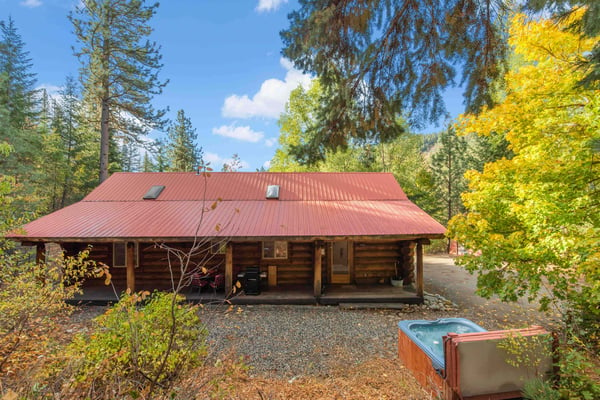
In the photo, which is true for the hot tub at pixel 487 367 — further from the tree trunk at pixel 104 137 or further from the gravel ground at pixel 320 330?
the tree trunk at pixel 104 137

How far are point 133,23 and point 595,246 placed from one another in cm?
1962

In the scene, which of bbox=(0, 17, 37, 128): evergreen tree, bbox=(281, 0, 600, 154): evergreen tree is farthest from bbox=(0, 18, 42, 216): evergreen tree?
bbox=(281, 0, 600, 154): evergreen tree

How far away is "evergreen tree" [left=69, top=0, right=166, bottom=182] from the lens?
13.4 metres

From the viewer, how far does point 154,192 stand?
11.1 m

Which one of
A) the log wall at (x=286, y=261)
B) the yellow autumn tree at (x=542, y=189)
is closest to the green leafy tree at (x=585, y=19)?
the yellow autumn tree at (x=542, y=189)

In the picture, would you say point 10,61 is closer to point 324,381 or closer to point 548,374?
point 324,381

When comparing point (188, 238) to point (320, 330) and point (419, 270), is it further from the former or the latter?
point (419, 270)

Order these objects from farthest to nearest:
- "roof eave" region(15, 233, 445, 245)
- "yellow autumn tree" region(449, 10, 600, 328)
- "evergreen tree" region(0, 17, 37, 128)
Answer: "evergreen tree" region(0, 17, 37, 128)
"roof eave" region(15, 233, 445, 245)
"yellow autumn tree" region(449, 10, 600, 328)

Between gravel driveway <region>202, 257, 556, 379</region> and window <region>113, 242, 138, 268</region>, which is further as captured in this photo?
window <region>113, 242, 138, 268</region>

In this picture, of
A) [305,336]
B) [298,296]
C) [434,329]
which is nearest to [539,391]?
[434,329]

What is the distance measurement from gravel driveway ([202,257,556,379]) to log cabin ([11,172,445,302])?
1.15 metres

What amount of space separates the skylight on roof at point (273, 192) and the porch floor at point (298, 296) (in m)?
3.73

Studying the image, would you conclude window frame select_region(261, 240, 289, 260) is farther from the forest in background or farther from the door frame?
the forest in background

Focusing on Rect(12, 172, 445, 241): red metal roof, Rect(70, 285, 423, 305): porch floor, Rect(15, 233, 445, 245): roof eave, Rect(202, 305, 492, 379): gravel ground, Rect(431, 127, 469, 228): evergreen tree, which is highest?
Rect(431, 127, 469, 228): evergreen tree
